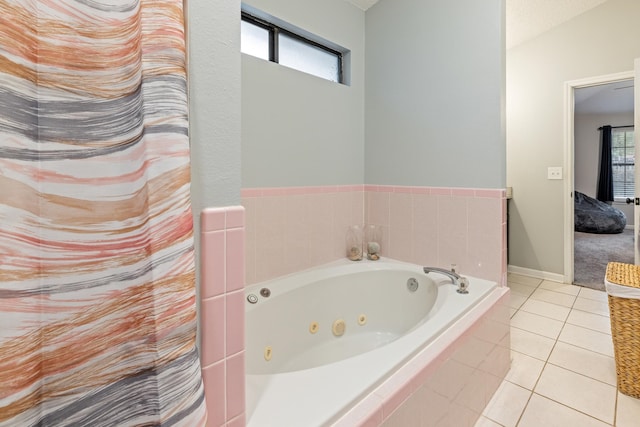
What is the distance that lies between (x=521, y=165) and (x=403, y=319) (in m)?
2.52

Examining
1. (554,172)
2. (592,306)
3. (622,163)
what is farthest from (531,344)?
(622,163)

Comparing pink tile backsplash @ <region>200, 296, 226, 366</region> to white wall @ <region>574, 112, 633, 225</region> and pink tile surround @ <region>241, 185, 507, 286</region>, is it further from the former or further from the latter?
white wall @ <region>574, 112, 633, 225</region>

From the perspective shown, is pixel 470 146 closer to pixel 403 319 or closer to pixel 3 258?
pixel 403 319

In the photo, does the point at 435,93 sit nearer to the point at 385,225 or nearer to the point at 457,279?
the point at 385,225

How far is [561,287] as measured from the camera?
2969mm

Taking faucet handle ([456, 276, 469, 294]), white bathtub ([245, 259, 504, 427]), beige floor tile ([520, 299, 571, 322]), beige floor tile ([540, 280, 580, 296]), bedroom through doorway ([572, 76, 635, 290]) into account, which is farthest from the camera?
bedroom through doorway ([572, 76, 635, 290])

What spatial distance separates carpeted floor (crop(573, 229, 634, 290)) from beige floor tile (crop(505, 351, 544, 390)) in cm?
169

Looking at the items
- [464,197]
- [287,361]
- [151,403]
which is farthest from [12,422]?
[464,197]

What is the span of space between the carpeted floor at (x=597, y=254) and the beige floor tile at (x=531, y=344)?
137 centimetres

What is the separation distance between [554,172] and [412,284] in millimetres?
2312

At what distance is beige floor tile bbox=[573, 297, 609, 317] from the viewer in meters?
2.41

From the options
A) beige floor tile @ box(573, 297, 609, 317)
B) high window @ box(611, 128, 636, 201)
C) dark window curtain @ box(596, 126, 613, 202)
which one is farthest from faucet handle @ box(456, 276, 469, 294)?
high window @ box(611, 128, 636, 201)

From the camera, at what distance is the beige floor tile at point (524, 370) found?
1635 millimetres

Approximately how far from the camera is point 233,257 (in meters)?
0.71
